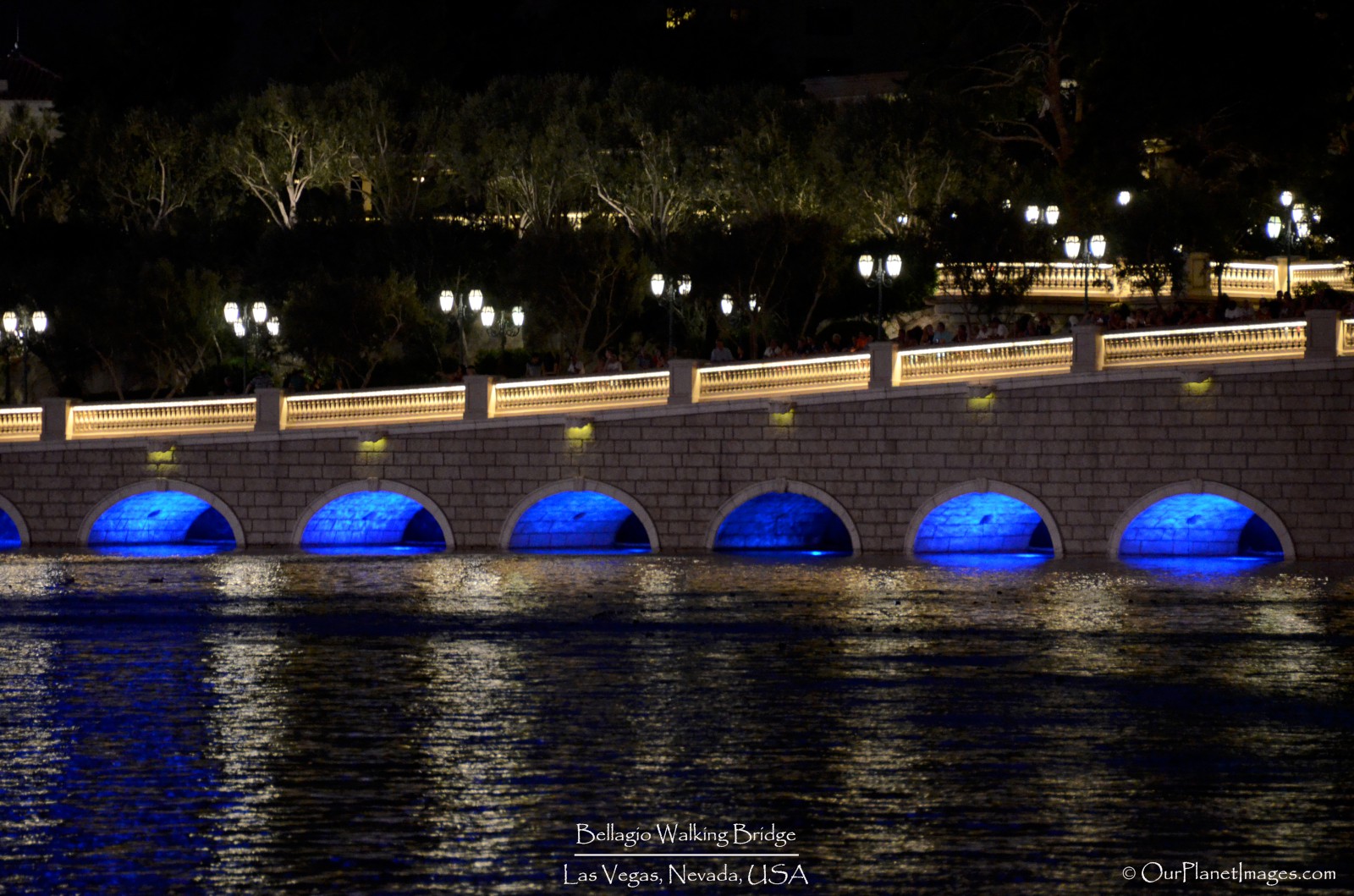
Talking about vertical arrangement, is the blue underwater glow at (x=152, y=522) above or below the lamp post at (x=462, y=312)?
below

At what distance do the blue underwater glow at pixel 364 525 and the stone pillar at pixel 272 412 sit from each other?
1888mm

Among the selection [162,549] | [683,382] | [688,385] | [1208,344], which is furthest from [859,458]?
[162,549]

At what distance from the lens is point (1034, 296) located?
150 ft

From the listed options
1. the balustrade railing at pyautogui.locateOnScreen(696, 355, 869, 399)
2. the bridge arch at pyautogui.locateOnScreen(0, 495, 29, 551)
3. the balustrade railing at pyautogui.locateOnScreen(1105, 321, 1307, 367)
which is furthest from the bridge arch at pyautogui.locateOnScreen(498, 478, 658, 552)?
the bridge arch at pyautogui.locateOnScreen(0, 495, 29, 551)

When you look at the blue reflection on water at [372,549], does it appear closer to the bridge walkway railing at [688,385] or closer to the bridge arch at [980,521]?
the bridge walkway railing at [688,385]

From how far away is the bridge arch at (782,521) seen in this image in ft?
121

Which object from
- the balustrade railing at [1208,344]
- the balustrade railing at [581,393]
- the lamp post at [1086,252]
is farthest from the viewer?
the lamp post at [1086,252]

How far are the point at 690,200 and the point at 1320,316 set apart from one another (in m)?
25.8

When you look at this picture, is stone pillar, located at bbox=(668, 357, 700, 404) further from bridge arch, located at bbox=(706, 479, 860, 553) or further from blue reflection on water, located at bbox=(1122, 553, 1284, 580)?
blue reflection on water, located at bbox=(1122, 553, 1284, 580)

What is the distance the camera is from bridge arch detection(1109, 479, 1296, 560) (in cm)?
3400

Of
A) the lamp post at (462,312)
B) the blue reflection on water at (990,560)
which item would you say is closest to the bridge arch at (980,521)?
the blue reflection on water at (990,560)

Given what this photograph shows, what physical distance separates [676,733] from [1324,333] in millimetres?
18692

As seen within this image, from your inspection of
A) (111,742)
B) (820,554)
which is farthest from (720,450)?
(111,742)

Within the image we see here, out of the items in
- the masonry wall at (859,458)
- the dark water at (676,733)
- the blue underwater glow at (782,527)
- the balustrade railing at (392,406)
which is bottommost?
Result: the dark water at (676,733)
